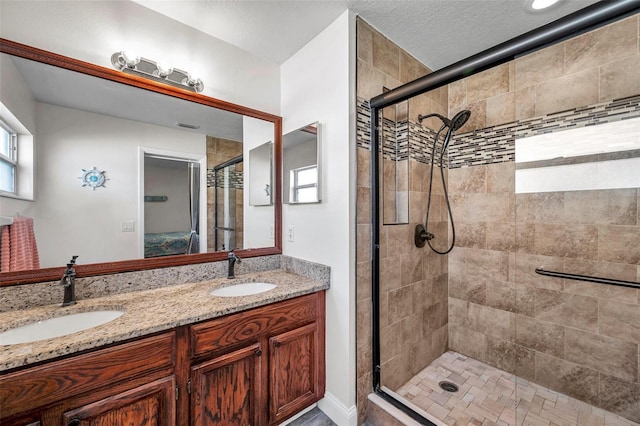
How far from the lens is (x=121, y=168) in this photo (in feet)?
4.73

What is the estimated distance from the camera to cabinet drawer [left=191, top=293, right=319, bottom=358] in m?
1.17

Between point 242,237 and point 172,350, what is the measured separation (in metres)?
0.89

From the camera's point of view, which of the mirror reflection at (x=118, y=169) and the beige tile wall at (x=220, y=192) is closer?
the mirror reflection at (x=118, y=169)

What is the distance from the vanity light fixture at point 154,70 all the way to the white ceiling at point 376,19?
33cm

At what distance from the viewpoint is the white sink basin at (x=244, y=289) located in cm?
164

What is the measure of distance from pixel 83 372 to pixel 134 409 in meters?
0.26

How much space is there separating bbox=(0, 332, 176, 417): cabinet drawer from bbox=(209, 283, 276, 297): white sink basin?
542 millimetres

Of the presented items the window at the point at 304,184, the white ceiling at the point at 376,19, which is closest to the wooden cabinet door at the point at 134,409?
the window at the point at 304,184

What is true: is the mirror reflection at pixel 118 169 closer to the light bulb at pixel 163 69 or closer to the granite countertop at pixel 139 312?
the light bulb at pixel 163 69

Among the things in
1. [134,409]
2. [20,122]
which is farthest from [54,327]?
[20,122]

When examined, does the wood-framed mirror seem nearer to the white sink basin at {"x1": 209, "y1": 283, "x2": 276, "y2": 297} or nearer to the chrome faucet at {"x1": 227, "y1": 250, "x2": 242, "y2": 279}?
the chrome faucet at {"x1": 227, "y1": 250, "x2": 242, "y2": 279}

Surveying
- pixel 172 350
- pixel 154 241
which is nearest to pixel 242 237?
pixel 154 241

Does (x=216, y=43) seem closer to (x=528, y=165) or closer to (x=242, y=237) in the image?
(x=242, y=237)

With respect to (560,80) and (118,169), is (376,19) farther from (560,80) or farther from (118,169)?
(118,169)
